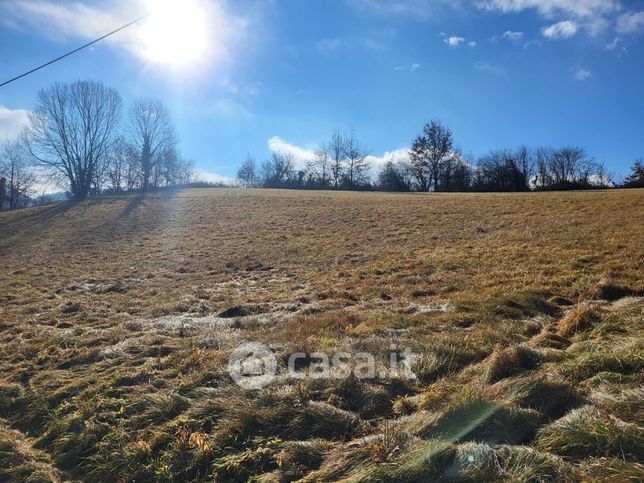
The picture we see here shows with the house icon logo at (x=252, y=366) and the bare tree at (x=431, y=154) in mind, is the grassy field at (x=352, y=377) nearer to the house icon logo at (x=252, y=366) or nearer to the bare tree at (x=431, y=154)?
the house icon logo at (x=252, y=366)

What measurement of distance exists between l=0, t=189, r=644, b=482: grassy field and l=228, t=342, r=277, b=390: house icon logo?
0.34ft

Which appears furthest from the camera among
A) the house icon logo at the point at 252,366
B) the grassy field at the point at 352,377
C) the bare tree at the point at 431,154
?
the bare tree at the point at 431,154

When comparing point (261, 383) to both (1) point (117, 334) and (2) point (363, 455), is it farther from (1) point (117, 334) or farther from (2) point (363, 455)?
(1) point (117, 334)

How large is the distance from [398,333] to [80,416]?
383 cm

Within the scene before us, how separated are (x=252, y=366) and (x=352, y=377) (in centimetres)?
128

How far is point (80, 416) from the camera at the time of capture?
4410 mm

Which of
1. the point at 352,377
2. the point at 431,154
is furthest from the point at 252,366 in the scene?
the point at 431,154

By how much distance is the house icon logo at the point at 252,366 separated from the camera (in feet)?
15.1

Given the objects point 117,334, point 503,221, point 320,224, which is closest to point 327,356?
point 117,334

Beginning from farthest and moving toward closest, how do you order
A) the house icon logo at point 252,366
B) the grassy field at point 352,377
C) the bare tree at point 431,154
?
the bare tree at point 431,154, the house icon logo at point 252,366, the grassy field at point 352,377

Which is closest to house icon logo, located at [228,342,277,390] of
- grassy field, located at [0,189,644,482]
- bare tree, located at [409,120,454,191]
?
grassy field, located at [0,189,644,482]

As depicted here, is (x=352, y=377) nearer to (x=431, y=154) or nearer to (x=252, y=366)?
(x=252, y=366)

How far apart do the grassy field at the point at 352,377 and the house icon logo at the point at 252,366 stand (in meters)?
0.10

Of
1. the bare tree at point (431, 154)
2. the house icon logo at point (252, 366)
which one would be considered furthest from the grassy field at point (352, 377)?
the bare tree at point (431, 154)
